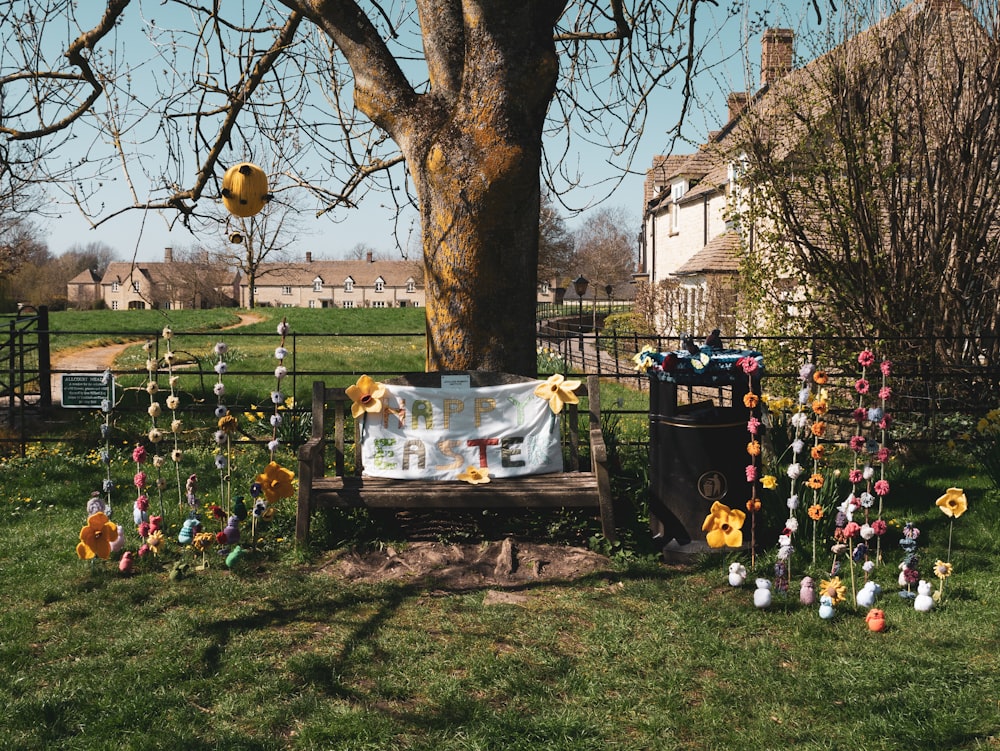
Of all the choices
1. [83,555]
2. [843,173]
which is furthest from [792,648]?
[843,173]

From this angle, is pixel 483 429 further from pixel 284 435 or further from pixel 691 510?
pixel 284 435

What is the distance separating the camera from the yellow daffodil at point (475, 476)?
582 centimetres

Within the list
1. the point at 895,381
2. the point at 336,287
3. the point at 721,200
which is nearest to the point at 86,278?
the point at 336,287

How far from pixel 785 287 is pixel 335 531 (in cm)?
679

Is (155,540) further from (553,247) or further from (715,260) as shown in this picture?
(553,247)

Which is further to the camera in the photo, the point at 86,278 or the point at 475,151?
the point at 86,278

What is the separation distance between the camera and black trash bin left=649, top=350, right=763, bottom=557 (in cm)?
558

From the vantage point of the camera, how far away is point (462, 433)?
6.07 meters

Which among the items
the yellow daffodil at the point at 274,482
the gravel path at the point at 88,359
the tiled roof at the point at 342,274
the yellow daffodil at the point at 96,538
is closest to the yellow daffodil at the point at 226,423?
the yellow daffodil at the point at 274,482

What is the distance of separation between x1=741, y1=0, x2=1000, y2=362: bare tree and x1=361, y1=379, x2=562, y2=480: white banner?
4.89 metres

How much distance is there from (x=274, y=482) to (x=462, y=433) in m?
1.29

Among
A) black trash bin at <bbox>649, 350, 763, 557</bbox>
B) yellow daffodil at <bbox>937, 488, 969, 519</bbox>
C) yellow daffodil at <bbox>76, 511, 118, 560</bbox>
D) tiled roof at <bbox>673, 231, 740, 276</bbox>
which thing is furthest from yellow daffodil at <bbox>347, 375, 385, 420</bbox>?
tiled roof at <bbox>673, 231, 740, 276</bbox>

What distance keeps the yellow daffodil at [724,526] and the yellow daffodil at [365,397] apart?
2311 millimetres

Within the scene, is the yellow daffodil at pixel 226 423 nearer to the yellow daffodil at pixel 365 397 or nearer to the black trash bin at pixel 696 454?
the yellow daffodil at pixel 365 397
